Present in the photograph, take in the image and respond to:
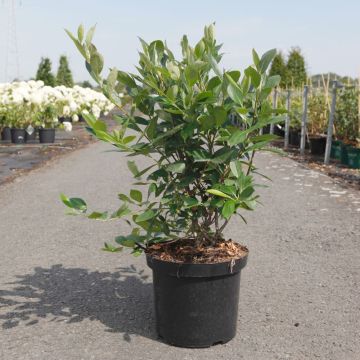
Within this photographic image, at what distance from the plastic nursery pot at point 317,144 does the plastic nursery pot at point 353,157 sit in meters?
1.81

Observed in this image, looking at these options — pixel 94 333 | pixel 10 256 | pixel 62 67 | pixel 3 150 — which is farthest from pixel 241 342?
pixel 62 67

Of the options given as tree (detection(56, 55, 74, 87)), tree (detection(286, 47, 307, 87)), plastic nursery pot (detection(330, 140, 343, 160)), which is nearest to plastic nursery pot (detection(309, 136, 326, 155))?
plastic nursery pot (detection(330, 140, 343, 160))

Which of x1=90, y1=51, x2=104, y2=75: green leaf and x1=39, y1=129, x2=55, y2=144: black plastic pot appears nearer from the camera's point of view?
x1=90, y1=51, x2=104, y2=75: green leaf

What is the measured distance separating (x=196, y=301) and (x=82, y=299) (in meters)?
1.02

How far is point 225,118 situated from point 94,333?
1.39 metres

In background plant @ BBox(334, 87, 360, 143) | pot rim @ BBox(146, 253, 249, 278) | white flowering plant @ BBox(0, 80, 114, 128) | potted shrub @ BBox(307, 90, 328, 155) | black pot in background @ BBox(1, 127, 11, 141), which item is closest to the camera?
pot rim @ BBox(146, 253, 249, 278)

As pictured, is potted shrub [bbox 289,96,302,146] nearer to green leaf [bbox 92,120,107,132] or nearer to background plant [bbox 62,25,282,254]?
background plant [bbox 62,25,282,254]

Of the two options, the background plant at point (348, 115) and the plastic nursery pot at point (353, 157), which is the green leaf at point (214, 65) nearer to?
the plastic nursery pot at point (353, 157)

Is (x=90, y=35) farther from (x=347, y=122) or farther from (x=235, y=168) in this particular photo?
(x=347, y=122)

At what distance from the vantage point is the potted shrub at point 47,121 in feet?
45.3

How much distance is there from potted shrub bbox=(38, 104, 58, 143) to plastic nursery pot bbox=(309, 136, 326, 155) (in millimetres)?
6200

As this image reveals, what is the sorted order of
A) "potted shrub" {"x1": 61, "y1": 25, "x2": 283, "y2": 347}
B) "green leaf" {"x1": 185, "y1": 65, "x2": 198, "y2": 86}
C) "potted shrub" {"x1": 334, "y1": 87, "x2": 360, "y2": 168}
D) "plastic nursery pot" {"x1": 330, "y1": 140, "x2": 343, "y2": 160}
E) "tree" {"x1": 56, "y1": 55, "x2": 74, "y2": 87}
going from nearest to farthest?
"green leaf" {"x1": 185, "y1": 65, "x2": 198, "y2": 86}
"potted shrub" {"x1": 61, "y1": 25, "x2": 283, "y2": 347}
"potted shrub" {"x1": 334, "y1": 87, "x2": 360, "y2": 168}
"plastic nursery pot" {"x1": 330, "y1": 140, "x2": 343, "y2": 160}
"tree" {"x1": 56, "y1": 55, "x2": 74, "y2": 87}

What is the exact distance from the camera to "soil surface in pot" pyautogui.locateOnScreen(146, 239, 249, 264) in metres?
2.93

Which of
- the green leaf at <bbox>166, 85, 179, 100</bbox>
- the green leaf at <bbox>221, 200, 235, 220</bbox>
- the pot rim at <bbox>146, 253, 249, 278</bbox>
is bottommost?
the pot rim at <bbox>146, 253, 249, 278</bbox>
